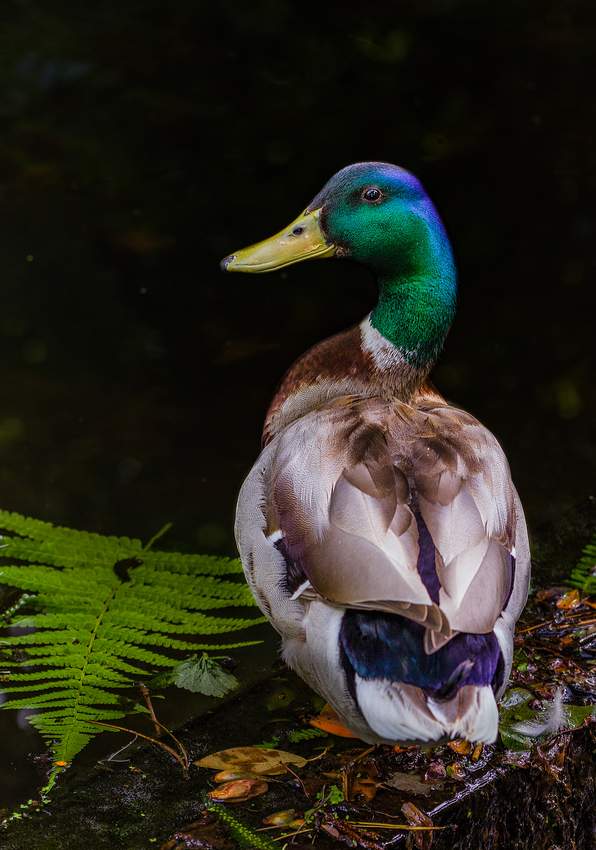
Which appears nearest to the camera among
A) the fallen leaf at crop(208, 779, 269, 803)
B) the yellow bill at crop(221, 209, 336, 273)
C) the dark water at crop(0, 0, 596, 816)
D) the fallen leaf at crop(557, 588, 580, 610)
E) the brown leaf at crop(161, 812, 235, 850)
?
the brown leaf at crop(161, 812, 235, 850)

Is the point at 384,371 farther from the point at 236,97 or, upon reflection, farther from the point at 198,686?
the point at 236,97

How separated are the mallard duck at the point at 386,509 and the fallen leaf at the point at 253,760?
26 cm

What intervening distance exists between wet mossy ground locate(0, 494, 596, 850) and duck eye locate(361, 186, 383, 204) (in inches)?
60.4

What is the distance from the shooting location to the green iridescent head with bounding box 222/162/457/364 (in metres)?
2.47

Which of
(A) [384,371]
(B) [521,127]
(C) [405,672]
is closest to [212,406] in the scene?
(A) [384,371]

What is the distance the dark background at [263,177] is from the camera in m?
5.09

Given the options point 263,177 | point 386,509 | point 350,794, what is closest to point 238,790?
point 350,794

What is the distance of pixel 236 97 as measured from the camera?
19.7 feet

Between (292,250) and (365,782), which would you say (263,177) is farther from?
(365,782)

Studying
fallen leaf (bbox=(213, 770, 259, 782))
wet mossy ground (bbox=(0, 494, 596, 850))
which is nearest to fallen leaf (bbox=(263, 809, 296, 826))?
wet mossy ground (bbox=(0, 494, 596, 850))

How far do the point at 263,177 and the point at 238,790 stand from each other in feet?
15.6

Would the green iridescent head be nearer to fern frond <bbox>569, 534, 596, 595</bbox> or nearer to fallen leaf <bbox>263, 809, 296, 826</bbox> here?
fern frond <bbox>569, 534, 596, 595</bbox>

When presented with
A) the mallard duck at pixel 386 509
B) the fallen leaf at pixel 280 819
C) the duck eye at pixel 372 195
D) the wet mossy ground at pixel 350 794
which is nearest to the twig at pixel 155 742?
the wet mossy ground at pixel 350 794

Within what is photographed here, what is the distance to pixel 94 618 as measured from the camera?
2.52 m
